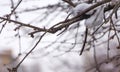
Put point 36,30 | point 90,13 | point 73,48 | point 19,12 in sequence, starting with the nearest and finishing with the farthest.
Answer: point 36,30, point 90,13, point 19,12, point 73,48

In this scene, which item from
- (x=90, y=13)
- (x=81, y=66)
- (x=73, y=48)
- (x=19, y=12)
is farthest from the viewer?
(x=81, y=66)

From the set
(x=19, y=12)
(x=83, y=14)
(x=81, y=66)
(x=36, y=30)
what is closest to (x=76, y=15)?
(x=83, y=14)

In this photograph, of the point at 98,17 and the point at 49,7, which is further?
the point at 49,7

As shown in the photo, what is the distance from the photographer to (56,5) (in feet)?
9.46

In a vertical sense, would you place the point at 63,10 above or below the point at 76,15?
below

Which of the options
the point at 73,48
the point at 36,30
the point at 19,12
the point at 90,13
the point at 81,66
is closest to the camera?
the point at 36,30

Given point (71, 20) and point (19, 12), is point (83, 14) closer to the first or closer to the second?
point (71, 20)

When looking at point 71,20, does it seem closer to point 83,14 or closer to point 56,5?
point 83,14

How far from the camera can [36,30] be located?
134 cm

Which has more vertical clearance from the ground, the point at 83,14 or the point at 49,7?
the point at 83,14

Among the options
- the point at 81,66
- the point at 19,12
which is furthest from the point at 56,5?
the point at 81,66

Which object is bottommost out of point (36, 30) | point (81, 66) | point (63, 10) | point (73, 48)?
point (81, 66)

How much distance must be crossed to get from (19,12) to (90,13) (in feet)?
4.30

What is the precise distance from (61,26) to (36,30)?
0.11 meters
